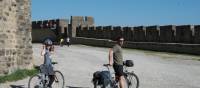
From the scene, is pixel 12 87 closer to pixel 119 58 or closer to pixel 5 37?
pixel 5 37

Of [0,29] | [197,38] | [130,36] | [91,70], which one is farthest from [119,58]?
[130,36]

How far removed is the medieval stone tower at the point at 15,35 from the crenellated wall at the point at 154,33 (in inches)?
629

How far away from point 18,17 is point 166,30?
23.3 meters

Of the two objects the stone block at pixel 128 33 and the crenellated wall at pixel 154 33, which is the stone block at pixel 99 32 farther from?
the stone block at pixel 128 33

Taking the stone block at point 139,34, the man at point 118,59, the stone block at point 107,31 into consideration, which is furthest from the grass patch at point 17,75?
the stone block at point 107,31

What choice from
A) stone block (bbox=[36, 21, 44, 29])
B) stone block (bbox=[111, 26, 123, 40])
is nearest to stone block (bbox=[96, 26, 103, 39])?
stone block (bbox=[111, 26, 123, 40])

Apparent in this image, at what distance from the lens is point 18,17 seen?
18.7 m

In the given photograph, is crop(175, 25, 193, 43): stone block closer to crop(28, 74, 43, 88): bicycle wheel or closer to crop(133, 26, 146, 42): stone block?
crop(133, 26, 146, 42): stone block

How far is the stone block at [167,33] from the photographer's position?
39.7 m

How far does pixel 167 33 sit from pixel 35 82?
90.8 feet

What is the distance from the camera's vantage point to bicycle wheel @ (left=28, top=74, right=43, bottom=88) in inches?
524

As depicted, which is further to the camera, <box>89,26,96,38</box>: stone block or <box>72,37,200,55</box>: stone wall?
<box>89,26,96,38</box>: stone block

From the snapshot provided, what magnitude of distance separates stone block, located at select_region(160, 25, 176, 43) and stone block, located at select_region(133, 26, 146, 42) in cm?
302

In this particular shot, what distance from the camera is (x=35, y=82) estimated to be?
13.4 m
